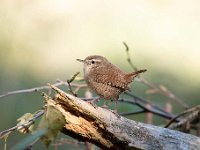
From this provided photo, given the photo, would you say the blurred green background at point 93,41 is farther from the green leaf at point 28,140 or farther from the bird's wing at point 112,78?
the green leaf at point 28,140

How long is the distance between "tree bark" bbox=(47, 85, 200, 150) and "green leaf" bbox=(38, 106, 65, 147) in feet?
0.37

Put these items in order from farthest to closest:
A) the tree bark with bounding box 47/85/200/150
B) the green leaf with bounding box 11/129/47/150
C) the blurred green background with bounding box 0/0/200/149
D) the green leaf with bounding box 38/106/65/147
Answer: the blurred green background with bounding box 0/0/200/149, the tree bark with bounding box 47/85/200/150, the green leaf with bounding box 38/106/65/147, the green leaf with bounding box 11/129/47/150

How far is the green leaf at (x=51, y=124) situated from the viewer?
6.61 feet

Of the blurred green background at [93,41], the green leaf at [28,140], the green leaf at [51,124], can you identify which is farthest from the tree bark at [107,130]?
the blurred green background at [93,41]

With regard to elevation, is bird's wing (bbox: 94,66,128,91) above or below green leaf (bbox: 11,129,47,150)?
below

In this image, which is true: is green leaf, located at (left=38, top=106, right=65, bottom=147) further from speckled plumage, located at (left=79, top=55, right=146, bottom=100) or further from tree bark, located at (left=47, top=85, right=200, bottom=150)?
speckled plumage, located at (left=79, top=55, right=146, bottom=100)

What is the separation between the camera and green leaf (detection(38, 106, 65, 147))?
6.61 ft

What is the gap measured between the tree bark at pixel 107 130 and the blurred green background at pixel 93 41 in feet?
7.76

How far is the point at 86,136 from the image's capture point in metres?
2.39

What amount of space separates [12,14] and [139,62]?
1.44 m

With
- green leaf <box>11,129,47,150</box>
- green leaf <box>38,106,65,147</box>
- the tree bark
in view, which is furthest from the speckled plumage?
green leaf <box>11,129,47,150</box>

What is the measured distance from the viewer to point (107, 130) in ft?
7.95

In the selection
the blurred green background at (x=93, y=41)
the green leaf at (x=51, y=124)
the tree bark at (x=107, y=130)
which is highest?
the green leaf at (x=51, y=124)

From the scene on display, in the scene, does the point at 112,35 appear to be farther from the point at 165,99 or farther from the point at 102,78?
the point at 102,78
